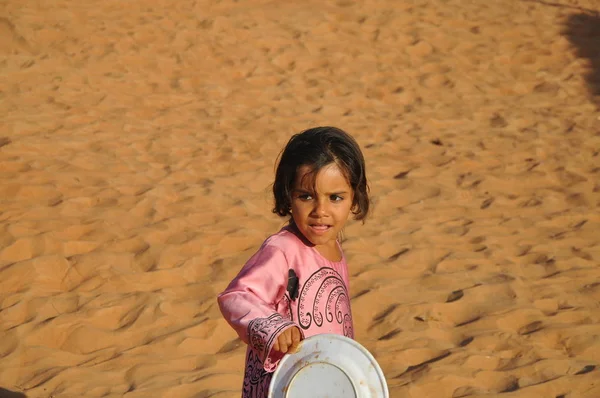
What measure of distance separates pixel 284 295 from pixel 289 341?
27cm

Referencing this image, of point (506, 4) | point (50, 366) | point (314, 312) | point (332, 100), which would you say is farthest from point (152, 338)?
point (506, 4)

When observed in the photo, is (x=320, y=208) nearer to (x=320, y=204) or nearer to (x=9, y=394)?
(x=320, y=204)

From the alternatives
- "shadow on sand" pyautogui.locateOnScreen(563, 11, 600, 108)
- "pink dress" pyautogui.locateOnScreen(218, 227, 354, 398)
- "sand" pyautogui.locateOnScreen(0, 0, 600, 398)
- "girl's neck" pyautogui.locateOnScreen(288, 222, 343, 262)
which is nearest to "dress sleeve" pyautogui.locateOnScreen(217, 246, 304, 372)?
"pink dress" pyautogui.locateOnScreen(218, 227, 354, 398)

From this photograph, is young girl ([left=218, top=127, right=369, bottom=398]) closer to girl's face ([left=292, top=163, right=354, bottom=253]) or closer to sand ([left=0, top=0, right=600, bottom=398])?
girl's face ([left=292, top=163, right=354, bottom=253])

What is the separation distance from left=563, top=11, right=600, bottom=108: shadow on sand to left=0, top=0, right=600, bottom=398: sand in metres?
0.04

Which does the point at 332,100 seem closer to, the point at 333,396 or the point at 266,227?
the point at 266,227

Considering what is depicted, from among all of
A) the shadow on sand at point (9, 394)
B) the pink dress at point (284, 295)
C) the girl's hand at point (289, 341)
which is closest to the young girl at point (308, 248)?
the pink dress at point (284, 295)

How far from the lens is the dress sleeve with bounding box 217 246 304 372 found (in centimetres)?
165

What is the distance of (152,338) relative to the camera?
3514 mm

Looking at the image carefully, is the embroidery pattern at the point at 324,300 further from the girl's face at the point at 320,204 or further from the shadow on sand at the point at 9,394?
the shadow on sand at the point at 9,394

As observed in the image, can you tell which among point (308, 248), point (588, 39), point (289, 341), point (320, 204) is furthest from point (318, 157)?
point (588, 39)

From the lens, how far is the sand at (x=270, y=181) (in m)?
3.43

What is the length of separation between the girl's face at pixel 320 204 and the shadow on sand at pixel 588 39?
6.91 metres

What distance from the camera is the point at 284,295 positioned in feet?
6.30
